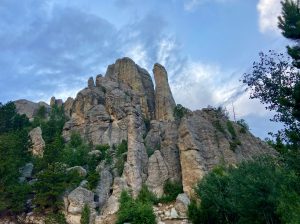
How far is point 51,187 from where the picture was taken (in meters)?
53.0

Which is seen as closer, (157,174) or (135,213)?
(135,213)

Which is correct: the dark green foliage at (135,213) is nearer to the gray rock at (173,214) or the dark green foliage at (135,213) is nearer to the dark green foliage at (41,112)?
the gray rock at (173,214)

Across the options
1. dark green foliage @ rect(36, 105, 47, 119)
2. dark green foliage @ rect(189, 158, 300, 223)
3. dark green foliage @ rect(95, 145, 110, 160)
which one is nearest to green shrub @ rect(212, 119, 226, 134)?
dark green foliage @ rect(95, 145, 110, 160)

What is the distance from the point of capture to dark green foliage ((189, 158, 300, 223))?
93.1 ft

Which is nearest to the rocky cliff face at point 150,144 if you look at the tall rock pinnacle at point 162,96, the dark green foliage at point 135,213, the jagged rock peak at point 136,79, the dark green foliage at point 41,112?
the dark green foliage at point 135,213

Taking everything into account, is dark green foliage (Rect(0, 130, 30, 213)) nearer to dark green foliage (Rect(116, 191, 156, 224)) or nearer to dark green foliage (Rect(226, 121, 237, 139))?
dark green foliage (Rect(116, 191, 156, 224))

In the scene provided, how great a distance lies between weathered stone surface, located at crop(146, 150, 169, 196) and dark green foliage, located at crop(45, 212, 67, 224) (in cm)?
1516

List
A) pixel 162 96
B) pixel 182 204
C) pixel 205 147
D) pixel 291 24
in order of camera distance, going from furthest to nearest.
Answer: pixel 162 96 → pixel 205 147 → pixel 182 204 → pixel 291 24

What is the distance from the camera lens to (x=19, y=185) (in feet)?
178

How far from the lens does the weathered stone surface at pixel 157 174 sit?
60469mm

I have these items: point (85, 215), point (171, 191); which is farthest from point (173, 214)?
point (85, 215)

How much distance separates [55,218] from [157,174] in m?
18.6

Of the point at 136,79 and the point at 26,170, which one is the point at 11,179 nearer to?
the point at 26,170

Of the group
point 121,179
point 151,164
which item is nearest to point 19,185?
point 121,179
